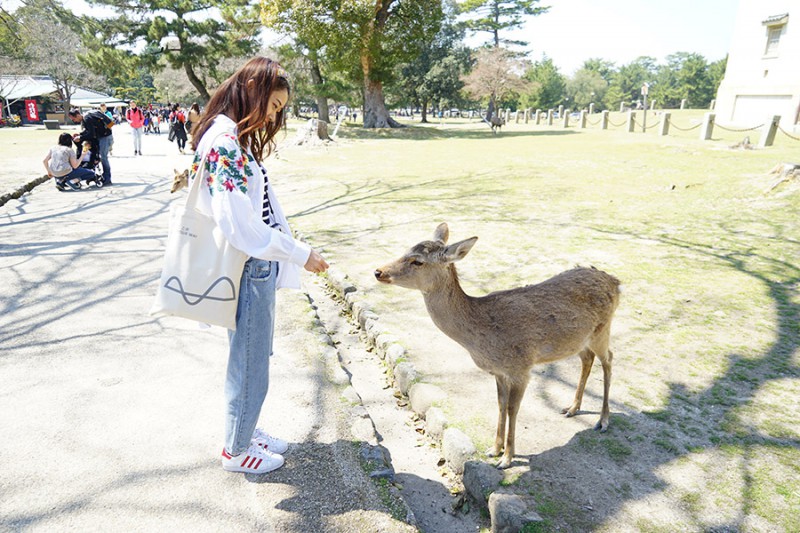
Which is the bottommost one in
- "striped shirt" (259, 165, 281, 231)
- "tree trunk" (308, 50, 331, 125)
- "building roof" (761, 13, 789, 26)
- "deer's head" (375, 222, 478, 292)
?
"deer's head" (375, 222, 478, 292)

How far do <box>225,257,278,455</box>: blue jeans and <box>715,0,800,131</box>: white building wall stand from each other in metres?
31.2

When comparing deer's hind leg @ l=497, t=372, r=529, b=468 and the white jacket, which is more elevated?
the white jacket

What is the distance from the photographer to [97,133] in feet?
38.2

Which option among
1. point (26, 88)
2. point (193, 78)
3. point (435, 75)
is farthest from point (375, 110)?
point (26, 88)

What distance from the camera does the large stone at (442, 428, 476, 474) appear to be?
120 inches

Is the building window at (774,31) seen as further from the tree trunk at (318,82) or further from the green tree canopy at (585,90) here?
the green tree canopy at (585,90)

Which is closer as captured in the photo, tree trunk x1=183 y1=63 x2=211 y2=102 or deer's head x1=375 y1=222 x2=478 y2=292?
deer's head x1=375 y1=222 x2=478 y2=292

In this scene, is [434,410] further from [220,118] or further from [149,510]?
[220,118]

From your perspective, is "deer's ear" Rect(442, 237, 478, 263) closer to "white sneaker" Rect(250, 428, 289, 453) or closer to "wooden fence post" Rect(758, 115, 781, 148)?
"white sneaker" Rect(250, 428, 289, 453)

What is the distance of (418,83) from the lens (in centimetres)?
4391

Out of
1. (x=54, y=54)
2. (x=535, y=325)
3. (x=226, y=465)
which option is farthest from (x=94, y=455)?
(x=54, y=54)

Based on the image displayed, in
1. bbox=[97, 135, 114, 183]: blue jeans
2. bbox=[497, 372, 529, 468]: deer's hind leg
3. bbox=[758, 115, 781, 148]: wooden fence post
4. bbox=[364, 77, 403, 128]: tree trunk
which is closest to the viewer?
bbox=[497, 372, 529, 468]: deer's hind leg

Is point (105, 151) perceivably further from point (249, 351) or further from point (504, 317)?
point (504, 317)

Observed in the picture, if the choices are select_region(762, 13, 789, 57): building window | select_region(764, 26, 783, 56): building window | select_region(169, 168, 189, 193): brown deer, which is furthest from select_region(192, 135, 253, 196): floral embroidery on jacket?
select_region(764, 26, 783, 56): building window
